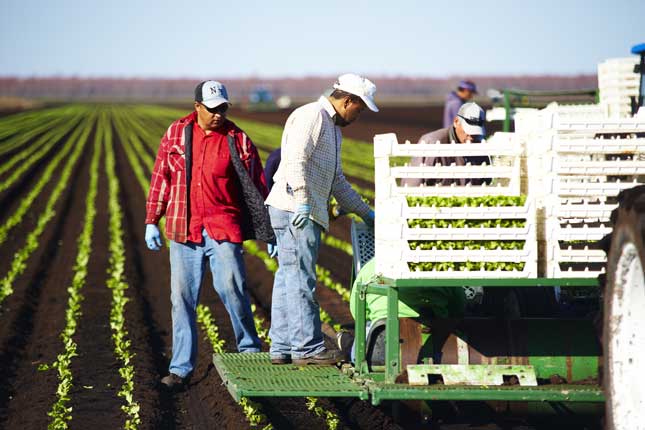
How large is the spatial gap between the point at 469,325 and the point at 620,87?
579 cm

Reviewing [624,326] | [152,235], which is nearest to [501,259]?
[624,326]

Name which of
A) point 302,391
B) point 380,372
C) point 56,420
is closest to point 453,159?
point 380,372

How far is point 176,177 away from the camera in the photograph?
6621 millimetres

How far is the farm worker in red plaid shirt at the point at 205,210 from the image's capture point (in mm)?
6543

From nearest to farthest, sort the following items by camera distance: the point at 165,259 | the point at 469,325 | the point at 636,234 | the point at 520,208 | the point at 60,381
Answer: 1. the point at 636,234
2. the point at 520,208
3. the point at 469,325
4. the point at 60,381
5. the point at 165,259

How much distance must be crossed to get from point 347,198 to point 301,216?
1.80 ft

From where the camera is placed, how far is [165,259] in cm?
1282

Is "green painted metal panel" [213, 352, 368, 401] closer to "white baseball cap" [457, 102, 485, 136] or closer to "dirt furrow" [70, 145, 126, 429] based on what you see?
"dirt furrow" [70, 145, 126, 429]

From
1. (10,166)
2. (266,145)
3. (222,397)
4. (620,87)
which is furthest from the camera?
(266,145)

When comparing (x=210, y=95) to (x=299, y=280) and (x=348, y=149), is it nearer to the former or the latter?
(x=299, y=280)

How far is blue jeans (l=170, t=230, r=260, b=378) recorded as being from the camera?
6562mm

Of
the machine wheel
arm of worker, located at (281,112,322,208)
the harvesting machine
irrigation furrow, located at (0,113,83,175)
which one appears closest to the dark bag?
arm of worker, located at (281,112,322,208)

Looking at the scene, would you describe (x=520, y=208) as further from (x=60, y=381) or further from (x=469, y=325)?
(x=60, y=381)

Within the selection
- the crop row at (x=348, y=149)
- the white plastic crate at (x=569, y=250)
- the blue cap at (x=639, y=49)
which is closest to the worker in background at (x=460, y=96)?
the blue cap at (x=639, y=49)
